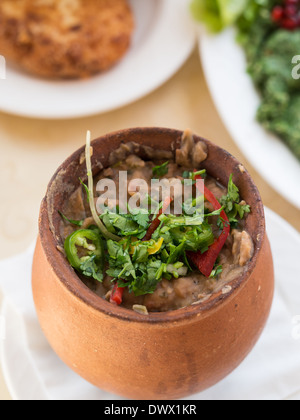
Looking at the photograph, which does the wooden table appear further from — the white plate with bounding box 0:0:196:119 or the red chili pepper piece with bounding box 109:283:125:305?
the red chili pepper piece with bounding box 109:283:125:305

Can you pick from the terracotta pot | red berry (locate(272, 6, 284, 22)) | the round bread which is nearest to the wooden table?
the round bread

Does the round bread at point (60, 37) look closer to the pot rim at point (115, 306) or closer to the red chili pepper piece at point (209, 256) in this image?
the pot rim at point (115, 306)

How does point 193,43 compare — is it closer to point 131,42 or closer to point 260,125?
point 131,42

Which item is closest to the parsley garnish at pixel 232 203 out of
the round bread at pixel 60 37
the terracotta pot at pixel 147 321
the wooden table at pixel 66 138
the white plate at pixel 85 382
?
the terracotta pot at pixel 147 321

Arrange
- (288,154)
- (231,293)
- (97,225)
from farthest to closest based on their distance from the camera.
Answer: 1. (288,154)
2. (97,225)
3. (231,293)

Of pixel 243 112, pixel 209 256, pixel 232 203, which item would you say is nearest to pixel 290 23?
pixel 243 112

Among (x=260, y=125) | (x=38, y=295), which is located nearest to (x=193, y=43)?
(x=260, y=125)

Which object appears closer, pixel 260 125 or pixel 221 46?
pixel 260 125
